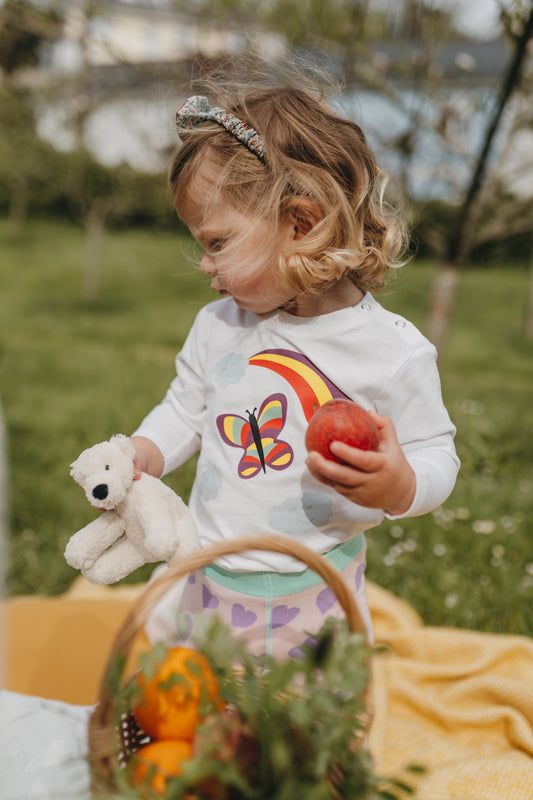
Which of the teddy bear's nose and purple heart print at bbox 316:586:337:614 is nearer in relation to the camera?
the teddy bear's nose

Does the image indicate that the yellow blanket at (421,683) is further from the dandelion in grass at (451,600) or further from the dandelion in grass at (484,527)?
the dandelion in grass at (484,527)

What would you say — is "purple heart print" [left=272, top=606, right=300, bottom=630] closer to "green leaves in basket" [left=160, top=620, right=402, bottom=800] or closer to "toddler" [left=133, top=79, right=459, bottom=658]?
"toddler" [left=133, top=79, right=459, bottom=658]

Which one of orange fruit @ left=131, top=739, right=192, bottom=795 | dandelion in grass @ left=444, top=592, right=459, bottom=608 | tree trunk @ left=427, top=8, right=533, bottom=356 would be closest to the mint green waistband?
orange fruit @ left=131, top=739, right=192, bottom=795

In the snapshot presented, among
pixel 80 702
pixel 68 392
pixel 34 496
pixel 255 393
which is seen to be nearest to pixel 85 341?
pixel 68 392

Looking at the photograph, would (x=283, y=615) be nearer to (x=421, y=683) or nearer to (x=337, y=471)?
(x=337, y=471)

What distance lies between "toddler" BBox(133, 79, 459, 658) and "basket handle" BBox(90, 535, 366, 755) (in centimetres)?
32

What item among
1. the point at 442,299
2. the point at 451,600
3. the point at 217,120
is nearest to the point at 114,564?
the point at 217,120

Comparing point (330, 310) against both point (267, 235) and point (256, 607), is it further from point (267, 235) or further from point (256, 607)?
point (256, 607)

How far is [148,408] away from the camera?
4301 millimetres

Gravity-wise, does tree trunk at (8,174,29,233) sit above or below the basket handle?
below

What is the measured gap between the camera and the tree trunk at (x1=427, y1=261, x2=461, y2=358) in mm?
4301

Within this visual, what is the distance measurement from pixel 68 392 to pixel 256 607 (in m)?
3.75

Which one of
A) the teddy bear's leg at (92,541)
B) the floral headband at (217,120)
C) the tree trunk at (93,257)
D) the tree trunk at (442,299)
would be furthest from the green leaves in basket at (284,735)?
the tree trunk at (93,257)

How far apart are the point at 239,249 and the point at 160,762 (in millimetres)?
949
